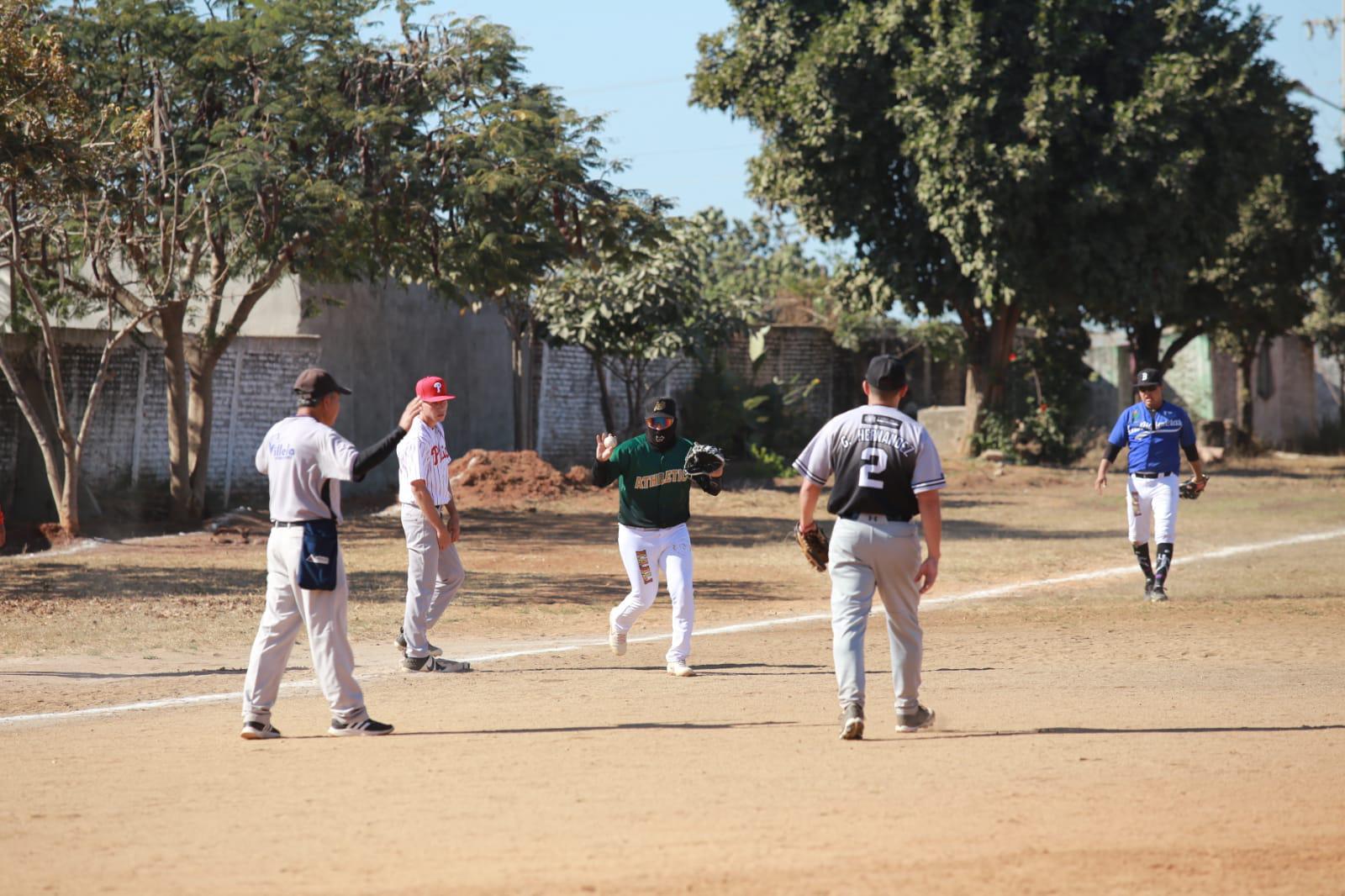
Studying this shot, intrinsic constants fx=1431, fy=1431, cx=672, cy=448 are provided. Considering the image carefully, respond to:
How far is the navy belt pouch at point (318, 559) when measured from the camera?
7.08 meters

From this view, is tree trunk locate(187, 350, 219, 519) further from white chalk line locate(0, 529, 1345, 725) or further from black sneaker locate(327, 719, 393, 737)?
black sneaker locate(327, 719, 393, 737)

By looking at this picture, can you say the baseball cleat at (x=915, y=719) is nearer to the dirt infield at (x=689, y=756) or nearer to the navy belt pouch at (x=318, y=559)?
the dirt infield at (x=689, y=756)

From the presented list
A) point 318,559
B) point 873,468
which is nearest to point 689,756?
point 873,468

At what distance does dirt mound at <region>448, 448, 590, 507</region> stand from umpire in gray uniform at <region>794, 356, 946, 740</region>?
1688 cm

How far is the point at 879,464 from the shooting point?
7047 mm

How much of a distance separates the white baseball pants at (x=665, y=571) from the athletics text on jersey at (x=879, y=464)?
2.40 m

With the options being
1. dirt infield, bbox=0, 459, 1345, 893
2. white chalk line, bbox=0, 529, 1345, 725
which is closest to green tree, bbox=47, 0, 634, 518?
dirt infield, bbox=0, 459, 1345, 893

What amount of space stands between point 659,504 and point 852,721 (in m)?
2.90

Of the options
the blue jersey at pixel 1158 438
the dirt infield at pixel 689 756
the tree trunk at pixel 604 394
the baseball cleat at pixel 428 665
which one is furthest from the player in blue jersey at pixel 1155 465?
the tree trunk at pixel 604 394

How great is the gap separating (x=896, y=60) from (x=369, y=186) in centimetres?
1406

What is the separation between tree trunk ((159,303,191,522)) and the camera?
1955cm

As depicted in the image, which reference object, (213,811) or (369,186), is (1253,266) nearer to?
(369,186)

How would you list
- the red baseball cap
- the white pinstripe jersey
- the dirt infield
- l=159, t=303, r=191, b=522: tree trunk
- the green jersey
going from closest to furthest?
the dirt infield < the red baseball cap < the white pinstripe jersey < the green jersey < l=159, t=303, r=191, b=522: tree trunk

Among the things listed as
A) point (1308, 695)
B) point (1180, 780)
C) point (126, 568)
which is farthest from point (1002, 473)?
point (1180, 780)
